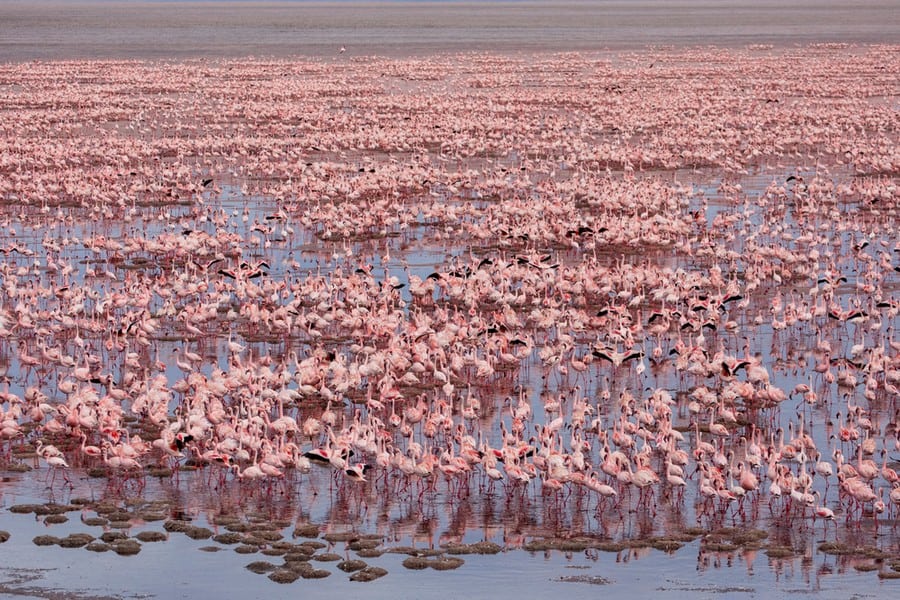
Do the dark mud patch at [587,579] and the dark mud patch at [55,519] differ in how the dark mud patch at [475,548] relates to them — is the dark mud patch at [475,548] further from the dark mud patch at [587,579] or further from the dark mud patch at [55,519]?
the dark mud patch at [55,519]

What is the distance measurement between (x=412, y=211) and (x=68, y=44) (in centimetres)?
Result: 7936

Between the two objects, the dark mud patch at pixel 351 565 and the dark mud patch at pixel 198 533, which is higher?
the dark mud patch at pixel 198 533

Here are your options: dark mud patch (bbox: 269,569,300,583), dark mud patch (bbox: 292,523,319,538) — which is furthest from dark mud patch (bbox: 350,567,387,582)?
dark mud patch (bbox: 292,523,319,538)

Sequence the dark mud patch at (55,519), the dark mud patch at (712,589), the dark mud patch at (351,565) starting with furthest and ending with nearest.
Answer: the dark mud patch at (55,519) < the dark mud patch at (351,565) < the dark mud patch at (712,589)

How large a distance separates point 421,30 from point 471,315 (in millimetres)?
107319

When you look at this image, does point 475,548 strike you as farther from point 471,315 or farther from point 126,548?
point 471,315

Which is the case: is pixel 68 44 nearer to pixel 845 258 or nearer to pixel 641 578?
pixel 845 258

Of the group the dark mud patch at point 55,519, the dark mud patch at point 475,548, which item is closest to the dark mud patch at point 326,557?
the dark mud patch at point 475,548

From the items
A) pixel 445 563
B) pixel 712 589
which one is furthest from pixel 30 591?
pixel 712 589

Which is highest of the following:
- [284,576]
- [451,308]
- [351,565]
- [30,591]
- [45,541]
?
[451,308]

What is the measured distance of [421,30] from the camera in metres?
127

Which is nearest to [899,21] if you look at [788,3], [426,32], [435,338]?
[426,32]

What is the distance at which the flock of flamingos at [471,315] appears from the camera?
1617cm

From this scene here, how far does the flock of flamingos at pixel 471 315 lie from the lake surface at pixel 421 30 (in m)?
53.9
